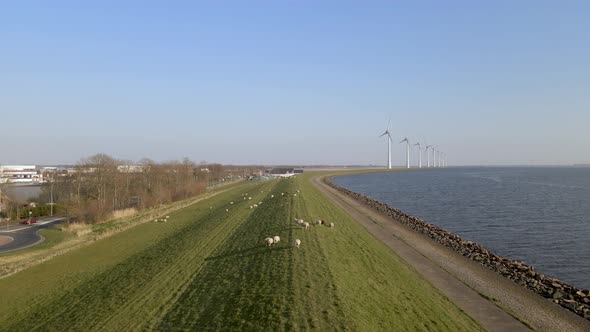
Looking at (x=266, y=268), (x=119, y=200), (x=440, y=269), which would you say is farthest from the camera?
(x=119, y=200)

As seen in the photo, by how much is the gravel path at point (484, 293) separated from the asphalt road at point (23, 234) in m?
37.4

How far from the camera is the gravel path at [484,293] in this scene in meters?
19.8

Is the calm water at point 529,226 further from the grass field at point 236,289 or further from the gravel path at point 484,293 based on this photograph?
the grass field at point 236,289

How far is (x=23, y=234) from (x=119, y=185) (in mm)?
34165

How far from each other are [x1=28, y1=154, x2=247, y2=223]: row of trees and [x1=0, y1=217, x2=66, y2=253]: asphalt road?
526 cm

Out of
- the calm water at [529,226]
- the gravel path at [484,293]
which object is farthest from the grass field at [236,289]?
the calm water at [529,226]

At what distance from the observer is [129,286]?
84.4 ft

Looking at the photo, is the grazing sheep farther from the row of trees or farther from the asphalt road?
the row of trees

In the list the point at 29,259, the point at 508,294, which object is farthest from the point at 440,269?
the point at 29,259

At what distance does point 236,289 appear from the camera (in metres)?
20.9

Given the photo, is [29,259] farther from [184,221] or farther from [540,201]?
[540,201]

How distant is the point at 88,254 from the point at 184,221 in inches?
681

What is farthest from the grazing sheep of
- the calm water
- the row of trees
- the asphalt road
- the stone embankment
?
the row of trees

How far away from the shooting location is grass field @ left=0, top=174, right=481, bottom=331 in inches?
687
